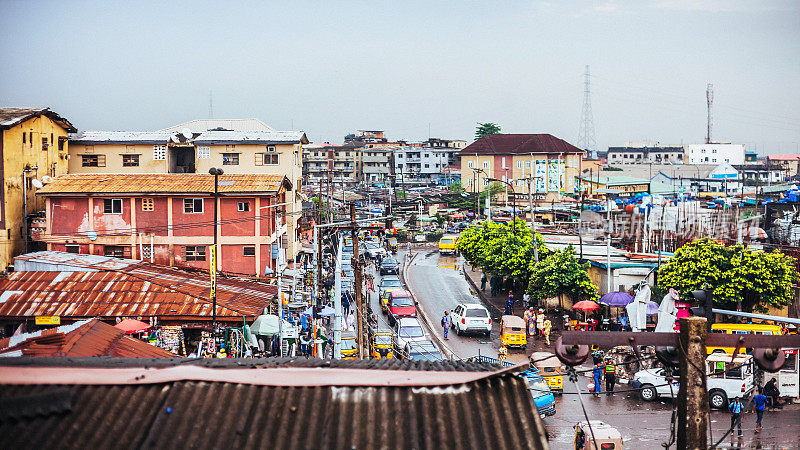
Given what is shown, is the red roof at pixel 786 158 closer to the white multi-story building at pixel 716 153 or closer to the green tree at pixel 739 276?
the white multi-story building at pixel 716 153

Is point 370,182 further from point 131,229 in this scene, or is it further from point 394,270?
point 131,229

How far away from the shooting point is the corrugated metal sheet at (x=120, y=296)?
23.4 meters

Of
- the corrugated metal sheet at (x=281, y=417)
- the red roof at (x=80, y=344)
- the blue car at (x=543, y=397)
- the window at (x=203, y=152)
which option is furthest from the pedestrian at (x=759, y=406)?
the window at (x=203, y=152)

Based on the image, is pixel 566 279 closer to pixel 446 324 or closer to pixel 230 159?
pixel 446 324

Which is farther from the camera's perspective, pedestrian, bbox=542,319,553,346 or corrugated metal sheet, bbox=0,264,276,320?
pedestrian, bbox=542,319,553,346

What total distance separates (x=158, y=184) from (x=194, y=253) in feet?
11.1

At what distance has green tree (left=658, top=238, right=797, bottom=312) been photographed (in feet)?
87.5

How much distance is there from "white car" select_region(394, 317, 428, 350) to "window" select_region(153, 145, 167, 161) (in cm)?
1828

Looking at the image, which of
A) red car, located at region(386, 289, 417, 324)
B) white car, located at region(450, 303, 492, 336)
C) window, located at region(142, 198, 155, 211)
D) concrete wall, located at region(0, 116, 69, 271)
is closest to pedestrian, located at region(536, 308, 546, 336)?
white car, located at region(450, 303, 492, 336)

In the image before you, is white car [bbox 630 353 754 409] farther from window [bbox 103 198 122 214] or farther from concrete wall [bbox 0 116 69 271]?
concrete wall [bbox 0 116 69 271]

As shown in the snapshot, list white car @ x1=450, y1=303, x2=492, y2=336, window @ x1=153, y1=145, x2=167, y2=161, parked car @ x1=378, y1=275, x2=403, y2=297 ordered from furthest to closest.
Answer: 1. window @ x1=153, y1=145, x2=167, y2=161
2. parked car @ x1=378, y1=275, x2=403, y2=297
3. white car @ x1=450, y1=303, x2=492, y2=336

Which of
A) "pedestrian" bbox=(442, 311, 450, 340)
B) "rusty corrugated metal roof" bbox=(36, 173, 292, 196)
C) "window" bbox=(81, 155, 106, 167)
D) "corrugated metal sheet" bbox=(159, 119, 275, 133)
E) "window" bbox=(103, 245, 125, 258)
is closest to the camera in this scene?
"pedestrian" bbox=(442, 311, 450, 340)

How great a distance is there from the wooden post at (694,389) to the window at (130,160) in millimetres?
38052

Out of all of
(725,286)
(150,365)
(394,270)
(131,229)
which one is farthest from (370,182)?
(150,365)
